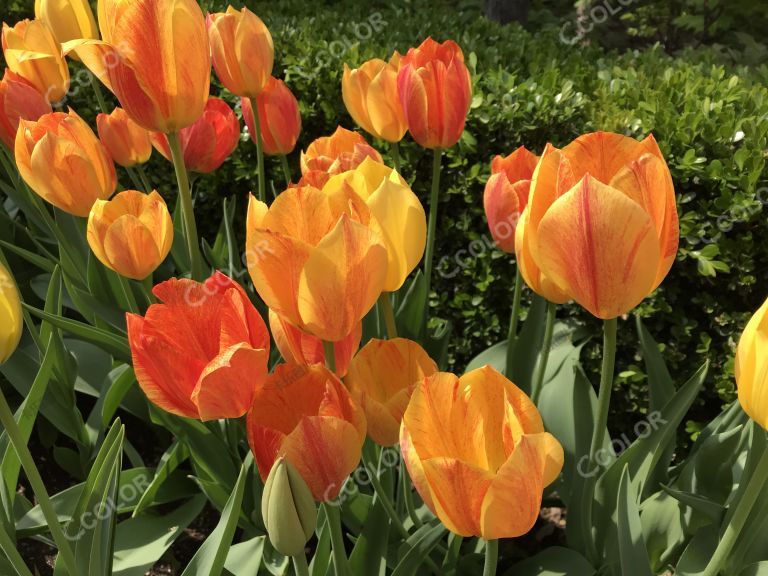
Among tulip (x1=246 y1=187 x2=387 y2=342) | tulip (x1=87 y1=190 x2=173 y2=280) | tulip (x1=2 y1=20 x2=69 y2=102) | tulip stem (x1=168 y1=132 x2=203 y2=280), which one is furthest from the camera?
tulip (x1=2 y1=20 x2=69 y2=102)

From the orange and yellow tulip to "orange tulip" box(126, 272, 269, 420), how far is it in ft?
1.85

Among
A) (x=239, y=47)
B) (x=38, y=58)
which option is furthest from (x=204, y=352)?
(x=38, y=58)

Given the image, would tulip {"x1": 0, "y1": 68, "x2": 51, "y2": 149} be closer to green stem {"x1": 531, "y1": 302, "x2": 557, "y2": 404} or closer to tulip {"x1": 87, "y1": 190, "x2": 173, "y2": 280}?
tulip {"x1": 87, "y1": 190, "x2": 173, "y2": 280}

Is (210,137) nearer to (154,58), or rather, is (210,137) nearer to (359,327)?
(154,58)

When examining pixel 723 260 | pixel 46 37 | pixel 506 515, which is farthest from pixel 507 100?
pixel 506 515

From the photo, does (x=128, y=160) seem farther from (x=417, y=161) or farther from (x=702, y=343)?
(x=702, y=343)

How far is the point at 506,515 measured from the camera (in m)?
0.92

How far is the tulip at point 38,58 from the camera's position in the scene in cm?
195

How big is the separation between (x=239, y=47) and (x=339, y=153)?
341mm

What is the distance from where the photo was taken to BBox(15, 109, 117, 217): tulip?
1646 mm

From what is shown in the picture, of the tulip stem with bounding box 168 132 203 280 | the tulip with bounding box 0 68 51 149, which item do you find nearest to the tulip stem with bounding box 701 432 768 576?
the tulip stem with bounding box 168 132 203 280

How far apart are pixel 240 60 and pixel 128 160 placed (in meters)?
0.48

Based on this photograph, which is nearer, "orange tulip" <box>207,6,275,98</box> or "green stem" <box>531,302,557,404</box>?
"green stem" <box>531,302,557,404</box>

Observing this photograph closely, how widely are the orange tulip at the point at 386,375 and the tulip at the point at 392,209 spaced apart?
0.31ft
